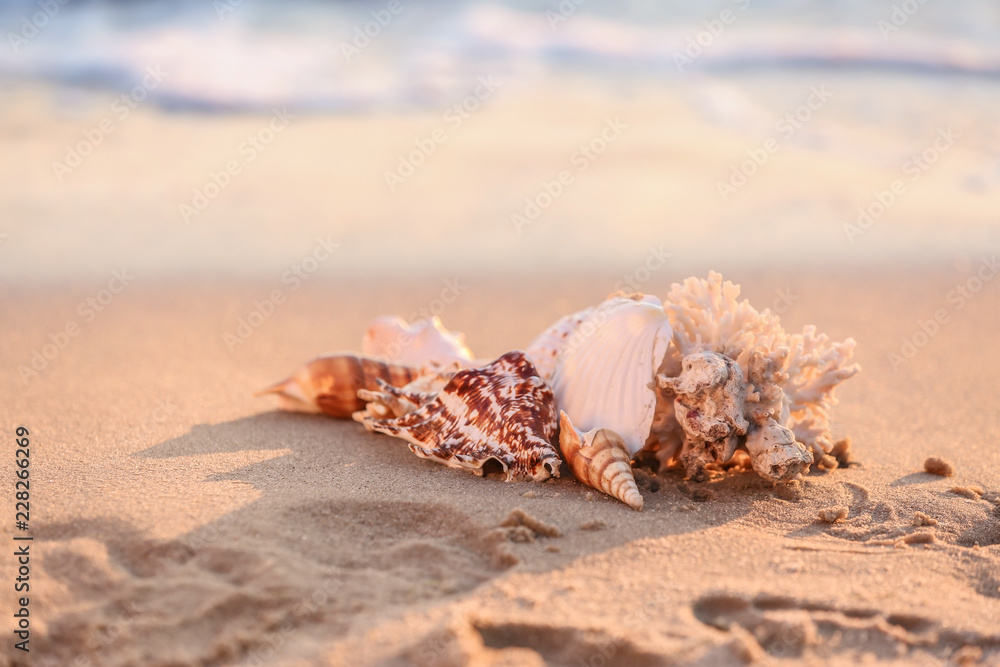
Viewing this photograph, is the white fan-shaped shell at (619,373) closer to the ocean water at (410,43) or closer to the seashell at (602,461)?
the seashell at (602,461)

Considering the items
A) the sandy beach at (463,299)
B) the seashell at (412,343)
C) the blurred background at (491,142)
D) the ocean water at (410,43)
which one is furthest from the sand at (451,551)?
the ocean water at (410,43)

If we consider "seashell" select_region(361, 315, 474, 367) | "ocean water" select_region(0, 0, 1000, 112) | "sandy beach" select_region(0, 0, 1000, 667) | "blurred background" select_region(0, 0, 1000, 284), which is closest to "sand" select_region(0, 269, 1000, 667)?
"sandy beach" select_region(0, 0, 1000, 667)

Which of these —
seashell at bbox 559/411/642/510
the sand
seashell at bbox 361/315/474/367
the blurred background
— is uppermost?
the blurred background

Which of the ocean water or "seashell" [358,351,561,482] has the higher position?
the ocean water

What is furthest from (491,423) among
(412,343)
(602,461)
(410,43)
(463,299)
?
(410,43)

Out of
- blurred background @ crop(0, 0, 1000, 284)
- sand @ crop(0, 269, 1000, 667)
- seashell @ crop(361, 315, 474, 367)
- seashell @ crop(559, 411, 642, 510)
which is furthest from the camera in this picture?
blurred background @ crop(0, 0, 1000, 284)

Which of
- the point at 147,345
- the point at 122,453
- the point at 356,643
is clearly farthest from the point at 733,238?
the point at 356,643

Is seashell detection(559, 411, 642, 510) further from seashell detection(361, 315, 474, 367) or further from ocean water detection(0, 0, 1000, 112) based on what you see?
ocean water detection(0, 0, 1000, 112)
